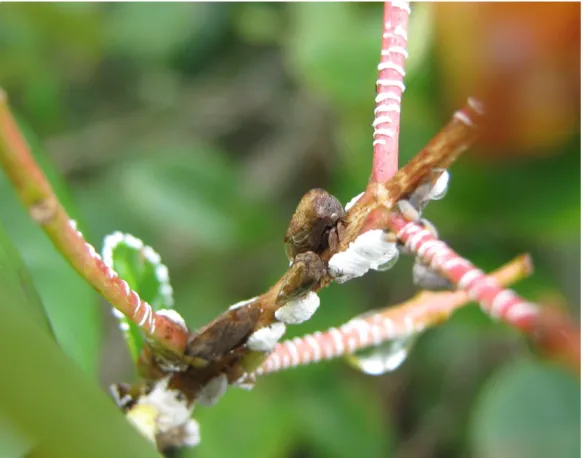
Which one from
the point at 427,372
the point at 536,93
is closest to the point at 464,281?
the point at 536,93

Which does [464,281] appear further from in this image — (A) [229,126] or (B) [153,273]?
(A) [229,126]

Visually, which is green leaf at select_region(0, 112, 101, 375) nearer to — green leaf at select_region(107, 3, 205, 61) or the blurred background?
the blurred background

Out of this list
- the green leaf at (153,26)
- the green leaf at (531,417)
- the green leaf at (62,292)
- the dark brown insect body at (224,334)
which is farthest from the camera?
the green leaf at (153,26)

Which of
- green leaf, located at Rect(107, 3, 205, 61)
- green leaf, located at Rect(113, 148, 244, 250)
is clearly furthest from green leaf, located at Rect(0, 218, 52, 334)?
green leaf, located at Rect(107, 3, 205, 61)

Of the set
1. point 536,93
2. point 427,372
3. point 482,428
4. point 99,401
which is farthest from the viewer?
point 427,372

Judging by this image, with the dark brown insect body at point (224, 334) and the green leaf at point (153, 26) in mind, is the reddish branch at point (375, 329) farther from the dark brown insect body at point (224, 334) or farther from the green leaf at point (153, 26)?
the green leaf at point (153, 26)

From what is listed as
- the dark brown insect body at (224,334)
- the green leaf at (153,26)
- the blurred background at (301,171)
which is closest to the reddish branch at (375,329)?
the dark brown insect body at (224,334)
